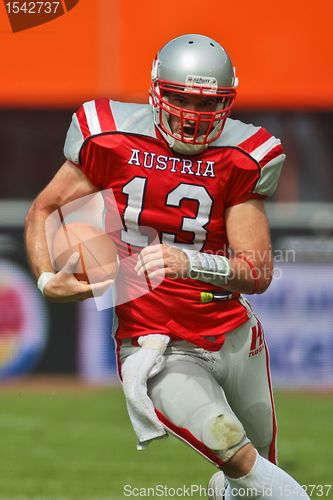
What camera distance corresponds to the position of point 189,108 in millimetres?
3912

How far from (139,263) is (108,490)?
2.00m

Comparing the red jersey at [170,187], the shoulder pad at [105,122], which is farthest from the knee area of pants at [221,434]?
the shoulder pad at [105,122]

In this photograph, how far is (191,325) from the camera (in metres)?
4.00

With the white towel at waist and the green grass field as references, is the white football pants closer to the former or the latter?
the white towel at waist

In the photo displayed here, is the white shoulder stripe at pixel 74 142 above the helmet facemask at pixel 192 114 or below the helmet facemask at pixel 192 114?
below

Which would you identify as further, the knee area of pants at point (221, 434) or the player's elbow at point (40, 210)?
the player's elbow at point (40, 210)

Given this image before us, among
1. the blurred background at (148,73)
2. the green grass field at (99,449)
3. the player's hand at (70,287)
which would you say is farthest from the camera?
the blurred background at (148,73)

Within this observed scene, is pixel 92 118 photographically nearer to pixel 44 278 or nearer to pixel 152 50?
pixel 44 278

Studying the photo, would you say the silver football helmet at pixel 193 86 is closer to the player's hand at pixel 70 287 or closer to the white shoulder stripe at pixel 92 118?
the white shoulder stripe at pixel 92 118

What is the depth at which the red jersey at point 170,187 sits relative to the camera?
3.95 metres

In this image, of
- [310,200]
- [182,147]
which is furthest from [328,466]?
[310,200]

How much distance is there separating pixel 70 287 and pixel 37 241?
379 millimetres

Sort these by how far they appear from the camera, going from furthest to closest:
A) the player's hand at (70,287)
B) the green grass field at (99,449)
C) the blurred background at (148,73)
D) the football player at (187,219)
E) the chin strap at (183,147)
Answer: the blurred background at (148,73)
the green grass field at (99,449)
the chin strap at (183,147)
the football player at (187,219)
the player's hand at (70,287)

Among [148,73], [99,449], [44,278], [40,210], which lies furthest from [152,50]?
[44,278]
